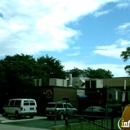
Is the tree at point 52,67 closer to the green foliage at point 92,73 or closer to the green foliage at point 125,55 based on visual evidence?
the green foliage at point 92,73

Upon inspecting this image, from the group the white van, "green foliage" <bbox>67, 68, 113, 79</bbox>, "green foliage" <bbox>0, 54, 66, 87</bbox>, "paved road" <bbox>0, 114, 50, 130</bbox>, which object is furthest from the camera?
"green foliage" <bbox>67, 68, 113, 79</bbox>

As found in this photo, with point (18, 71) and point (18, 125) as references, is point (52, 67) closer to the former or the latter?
point (18, 71)

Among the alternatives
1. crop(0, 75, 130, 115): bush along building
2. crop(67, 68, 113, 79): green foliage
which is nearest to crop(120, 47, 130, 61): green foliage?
crop(0, 75, 130, 115): bush along building

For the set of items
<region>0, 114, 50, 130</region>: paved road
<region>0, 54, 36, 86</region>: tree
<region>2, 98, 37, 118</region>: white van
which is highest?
<region>0, 54, 36, 86</region>: tree

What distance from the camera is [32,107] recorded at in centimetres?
3067

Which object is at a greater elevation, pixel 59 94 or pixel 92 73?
pixel 92 73

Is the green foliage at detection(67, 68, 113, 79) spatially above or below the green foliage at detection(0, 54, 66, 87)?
above

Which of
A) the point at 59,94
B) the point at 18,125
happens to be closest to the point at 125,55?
the point at 18,125

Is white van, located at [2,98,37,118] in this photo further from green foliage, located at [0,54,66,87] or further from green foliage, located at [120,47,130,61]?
green foliage, located at [120,47,130,61]

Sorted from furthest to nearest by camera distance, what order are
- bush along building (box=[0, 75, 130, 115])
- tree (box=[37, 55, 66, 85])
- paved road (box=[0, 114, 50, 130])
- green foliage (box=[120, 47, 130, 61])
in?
tree (box=[37, 55, 66, 85]), bush along building (box=[0, 75, 130, 115]), green foliage (box=[120, 47, 130, 61]), paved road (box=[0, 114, 50, 130])

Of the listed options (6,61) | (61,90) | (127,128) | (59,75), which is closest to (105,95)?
(61,90)

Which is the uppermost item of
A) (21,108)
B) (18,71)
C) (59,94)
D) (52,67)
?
(52,67)

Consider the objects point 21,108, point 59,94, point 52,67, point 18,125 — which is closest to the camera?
point 18,125

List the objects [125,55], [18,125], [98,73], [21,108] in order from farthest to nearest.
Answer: [98,73] → [21,108] → [125,55] → [18,125]
